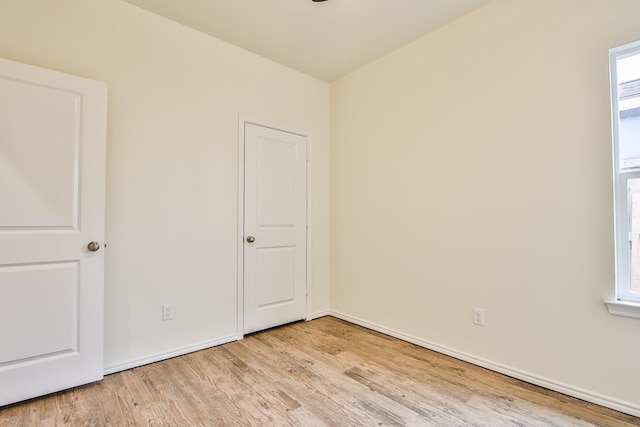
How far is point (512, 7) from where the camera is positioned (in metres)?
2.24

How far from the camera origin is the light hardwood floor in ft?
5.74

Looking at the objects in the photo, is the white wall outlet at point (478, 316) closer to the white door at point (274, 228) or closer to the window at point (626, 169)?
the window at point (626, 169)

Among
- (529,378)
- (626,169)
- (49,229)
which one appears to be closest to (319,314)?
(529,378)

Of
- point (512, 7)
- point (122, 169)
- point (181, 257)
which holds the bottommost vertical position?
point (181, 257)

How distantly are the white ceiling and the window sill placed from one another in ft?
7.22

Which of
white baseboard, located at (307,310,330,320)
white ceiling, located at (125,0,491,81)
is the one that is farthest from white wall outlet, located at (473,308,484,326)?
white ceiling, located at (125,0,491,81)

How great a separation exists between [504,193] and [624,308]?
93cm

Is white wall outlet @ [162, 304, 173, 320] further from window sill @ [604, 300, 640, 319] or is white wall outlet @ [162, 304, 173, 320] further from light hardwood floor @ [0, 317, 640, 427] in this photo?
window sill @ [604, 300, 640, 319]

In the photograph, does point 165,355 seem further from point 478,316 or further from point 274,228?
point 478,316

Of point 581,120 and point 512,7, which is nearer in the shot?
point 581,120

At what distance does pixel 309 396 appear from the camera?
1.98 m

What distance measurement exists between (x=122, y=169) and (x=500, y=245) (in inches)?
111

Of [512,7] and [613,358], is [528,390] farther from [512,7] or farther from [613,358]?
[512,7]

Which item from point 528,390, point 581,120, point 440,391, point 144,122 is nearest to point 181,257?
point 144,122
